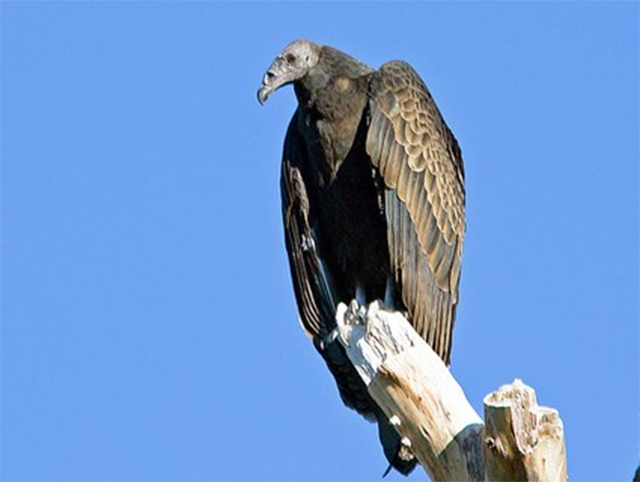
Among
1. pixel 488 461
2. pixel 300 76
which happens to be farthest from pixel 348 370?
pixel 488 461

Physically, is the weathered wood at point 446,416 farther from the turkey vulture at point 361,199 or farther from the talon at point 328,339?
the turkey vulture at point 361,199

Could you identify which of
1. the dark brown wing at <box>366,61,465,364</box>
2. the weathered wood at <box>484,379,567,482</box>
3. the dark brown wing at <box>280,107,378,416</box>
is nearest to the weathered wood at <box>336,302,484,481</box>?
the weathered wood at <box>484,379,567,482</box>

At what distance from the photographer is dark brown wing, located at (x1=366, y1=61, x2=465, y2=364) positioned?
8984 millimetres

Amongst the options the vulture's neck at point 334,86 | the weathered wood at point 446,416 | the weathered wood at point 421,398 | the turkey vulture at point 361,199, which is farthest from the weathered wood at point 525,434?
the vulture's neck at point 334,86

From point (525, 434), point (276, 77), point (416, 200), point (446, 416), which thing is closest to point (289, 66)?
point (276, 77)

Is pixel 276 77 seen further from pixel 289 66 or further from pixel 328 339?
pixel 328 339

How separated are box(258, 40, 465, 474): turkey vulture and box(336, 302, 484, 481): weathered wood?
3.14 feet

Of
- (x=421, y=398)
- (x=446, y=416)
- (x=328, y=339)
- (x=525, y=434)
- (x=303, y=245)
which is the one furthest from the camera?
(x=303, y=245)

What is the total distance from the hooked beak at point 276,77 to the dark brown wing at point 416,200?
47 cm

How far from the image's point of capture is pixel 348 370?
8.89 m

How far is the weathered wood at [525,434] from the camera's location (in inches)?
249

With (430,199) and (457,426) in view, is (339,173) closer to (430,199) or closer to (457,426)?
(430,199)

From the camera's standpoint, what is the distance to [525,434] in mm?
6336

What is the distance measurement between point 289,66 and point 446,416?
2.95 meters
